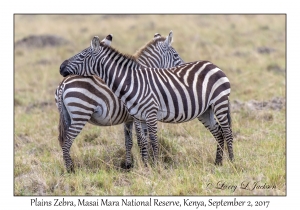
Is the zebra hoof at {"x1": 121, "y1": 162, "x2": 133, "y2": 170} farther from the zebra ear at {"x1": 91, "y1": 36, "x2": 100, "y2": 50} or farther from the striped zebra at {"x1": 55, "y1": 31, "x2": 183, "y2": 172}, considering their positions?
the zebra ear at {"x1": 91, "y1": 36, "x2": 100, "y2": 50}

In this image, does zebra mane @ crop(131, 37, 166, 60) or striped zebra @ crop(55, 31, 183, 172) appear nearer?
striped zebra @ crop(55, 31, 183, 172)

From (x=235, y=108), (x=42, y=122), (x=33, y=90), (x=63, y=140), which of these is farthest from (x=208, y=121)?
(x=33, y=90)

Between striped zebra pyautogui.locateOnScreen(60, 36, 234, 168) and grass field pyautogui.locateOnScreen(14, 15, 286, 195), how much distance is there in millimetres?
574

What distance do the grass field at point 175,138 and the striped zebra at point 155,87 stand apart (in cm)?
57

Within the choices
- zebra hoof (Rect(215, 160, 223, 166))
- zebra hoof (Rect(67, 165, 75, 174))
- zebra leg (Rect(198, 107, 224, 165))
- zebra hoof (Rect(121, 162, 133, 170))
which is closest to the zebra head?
zebra hoof (Rect(67, 165, 75, 174))

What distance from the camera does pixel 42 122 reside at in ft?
39.6

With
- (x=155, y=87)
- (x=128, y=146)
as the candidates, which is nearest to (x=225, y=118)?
(x=155, y=87)

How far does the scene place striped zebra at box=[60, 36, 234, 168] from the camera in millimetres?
8297

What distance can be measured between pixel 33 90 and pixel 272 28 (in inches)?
508

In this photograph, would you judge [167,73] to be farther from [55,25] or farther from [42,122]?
[55,25]

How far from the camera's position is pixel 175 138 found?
9.99 m

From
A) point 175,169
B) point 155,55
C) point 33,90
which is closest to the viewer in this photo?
point 175,169

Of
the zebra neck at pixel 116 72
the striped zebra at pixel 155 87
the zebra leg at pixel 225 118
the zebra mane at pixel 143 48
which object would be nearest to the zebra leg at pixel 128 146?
the striped zebra at pixel 155 87

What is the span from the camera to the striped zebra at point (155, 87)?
327 inches
